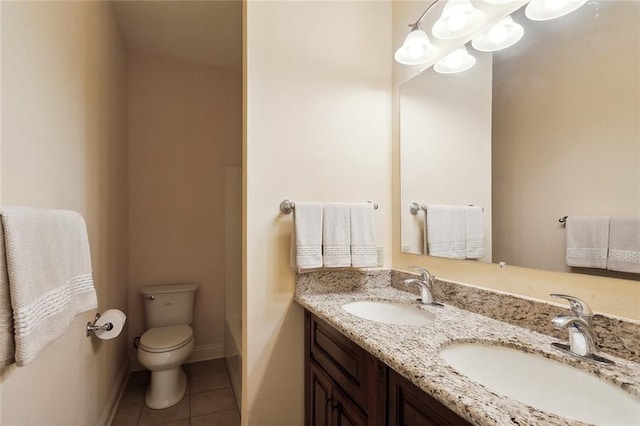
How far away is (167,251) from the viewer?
258 centimetres

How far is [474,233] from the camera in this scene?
124cm

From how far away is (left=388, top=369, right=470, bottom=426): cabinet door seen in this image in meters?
0.67

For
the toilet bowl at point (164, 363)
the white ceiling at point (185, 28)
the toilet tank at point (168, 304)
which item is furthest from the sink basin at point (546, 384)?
the white ceiling at point (185, 28)

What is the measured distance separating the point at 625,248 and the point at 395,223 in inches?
37.4

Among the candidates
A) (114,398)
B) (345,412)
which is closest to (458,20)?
(345,412)

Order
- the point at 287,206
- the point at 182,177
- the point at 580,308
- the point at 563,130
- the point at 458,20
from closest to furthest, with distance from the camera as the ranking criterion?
the point at 580,308, the point at 563,130, the point at 458,20, the point at 287,206, the point at 182,177

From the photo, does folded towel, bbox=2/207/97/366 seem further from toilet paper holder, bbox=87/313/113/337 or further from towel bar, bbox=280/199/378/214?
towel bar, bbox=280/199/378/214

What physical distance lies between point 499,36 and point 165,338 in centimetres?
254

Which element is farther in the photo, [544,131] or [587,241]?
[544,131]

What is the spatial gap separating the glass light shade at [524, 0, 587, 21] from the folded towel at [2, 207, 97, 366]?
65.4 inches

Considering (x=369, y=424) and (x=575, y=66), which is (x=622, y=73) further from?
(x=369, y=424)

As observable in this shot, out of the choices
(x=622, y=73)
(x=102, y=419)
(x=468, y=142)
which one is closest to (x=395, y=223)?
(x=468, y=142)

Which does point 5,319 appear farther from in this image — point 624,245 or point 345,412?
point 624,245

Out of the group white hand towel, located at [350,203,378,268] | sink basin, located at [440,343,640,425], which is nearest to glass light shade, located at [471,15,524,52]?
white hand towel, located at [350,203,378,268]
